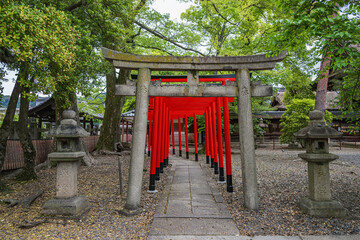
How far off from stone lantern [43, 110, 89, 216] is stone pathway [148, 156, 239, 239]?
5.32ft

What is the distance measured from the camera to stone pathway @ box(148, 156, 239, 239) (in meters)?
3.58

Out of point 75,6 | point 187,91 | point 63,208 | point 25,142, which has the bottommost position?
point 63,208

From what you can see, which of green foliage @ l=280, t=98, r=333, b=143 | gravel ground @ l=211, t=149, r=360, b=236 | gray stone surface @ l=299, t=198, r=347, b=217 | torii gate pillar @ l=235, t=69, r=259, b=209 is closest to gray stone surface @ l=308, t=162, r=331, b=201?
gray stone surface @ l=299, t=198, r=347, b=217

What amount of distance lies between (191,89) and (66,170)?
9.91 feet

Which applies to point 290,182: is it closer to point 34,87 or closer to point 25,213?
point 25,213

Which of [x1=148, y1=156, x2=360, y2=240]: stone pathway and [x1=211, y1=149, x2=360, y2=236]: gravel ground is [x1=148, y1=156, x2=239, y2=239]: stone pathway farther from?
[x1=211, y1=149, x2=360, y2=236]: gravel ground

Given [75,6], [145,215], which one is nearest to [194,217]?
[145,215]

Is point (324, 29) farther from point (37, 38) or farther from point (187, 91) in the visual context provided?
point (37, 38)

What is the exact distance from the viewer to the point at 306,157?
4.38m

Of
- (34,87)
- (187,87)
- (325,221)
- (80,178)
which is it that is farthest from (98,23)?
(325,221)

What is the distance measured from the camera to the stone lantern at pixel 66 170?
4207 millimetres

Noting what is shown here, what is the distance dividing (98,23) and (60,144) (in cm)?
440

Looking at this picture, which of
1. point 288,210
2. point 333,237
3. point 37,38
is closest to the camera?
point 333,237

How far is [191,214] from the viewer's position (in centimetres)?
432
